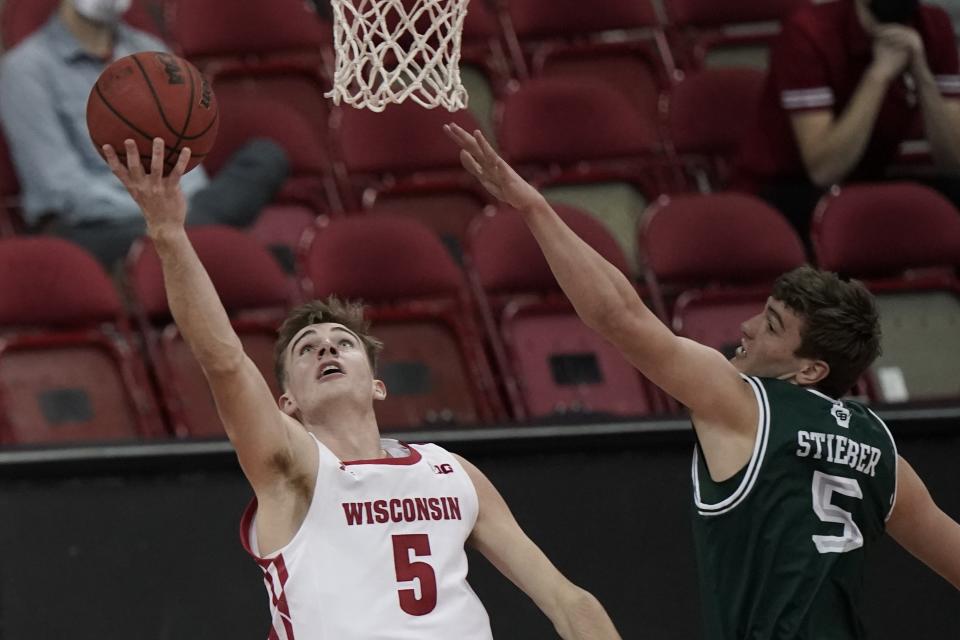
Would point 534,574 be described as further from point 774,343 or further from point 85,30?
point 85,30

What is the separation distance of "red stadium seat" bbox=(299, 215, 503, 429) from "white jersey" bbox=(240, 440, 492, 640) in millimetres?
1782

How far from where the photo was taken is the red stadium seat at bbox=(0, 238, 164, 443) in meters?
5.52

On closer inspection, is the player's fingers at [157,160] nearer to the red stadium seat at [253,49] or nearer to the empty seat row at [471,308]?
the empty seat row at [471,308]

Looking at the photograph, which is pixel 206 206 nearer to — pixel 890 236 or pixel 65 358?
pixel 65 358

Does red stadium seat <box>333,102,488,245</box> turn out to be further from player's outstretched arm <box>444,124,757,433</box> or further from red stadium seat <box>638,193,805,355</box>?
player's outstretched arm <box>444,124,757,433</box>

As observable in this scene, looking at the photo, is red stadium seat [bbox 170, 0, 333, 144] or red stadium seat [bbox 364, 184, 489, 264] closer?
red stadium seat [bbox 364, 184, 489, 264]

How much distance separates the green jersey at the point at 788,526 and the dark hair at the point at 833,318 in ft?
0.40

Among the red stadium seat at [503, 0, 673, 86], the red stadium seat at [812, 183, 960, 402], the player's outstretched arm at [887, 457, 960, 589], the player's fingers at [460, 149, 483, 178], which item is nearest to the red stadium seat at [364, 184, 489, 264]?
the red stadium seat at [503, 0, 673, 86]

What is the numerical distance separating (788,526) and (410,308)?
236cm

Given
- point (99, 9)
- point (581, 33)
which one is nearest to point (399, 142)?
point (99, 9)

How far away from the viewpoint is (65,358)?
5.59m

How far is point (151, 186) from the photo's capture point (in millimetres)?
3396

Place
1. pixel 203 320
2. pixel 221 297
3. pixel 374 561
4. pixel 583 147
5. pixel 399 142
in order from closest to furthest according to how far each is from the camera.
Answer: pixel 203 320
pixel 374 561
pixel 221 297
pixel 399 142
pixel 583 147

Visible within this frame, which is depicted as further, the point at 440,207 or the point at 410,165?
the point at 410,165
